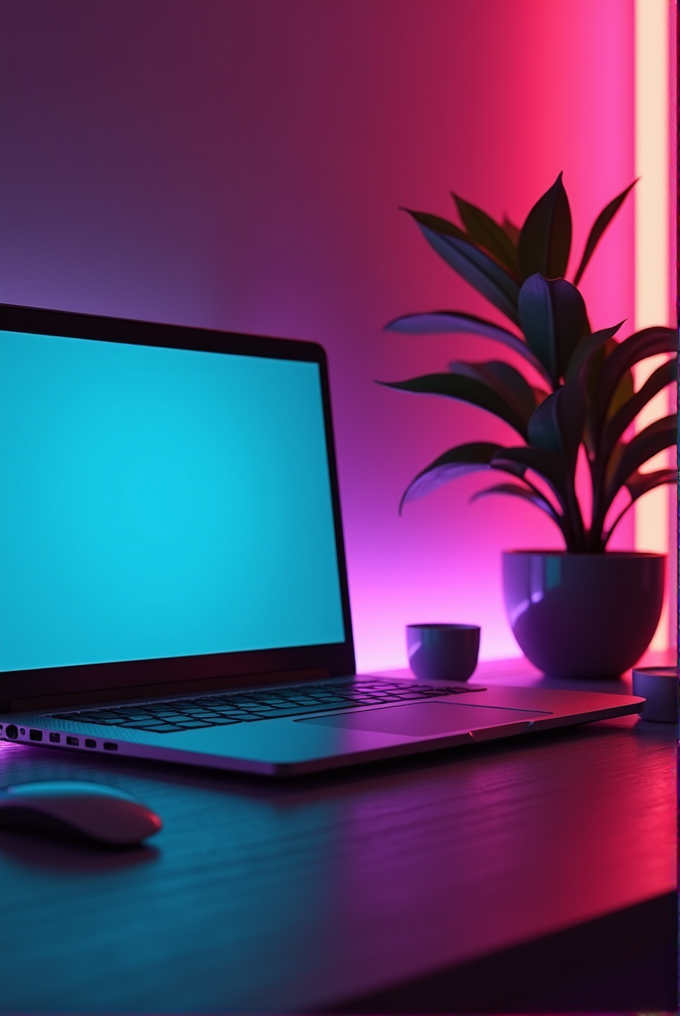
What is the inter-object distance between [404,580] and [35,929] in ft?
3.43

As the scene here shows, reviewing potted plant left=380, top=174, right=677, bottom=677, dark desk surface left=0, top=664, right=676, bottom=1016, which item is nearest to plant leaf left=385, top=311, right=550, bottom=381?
potted plant left=380, top=174, right=677, bottom=677

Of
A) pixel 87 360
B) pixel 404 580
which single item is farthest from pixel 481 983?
pixel 404 580

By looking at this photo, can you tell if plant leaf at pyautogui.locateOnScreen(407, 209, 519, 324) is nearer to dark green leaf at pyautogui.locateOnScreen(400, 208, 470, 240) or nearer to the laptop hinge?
dark green leaf at pyautogui.locateOnScreen(400, 208, 470, 240)

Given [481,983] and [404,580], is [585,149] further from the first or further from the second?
[481,983]

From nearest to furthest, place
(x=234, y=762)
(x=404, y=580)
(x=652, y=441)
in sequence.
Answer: (x=234, y=762)
(x=652, y=441)
(x=404, y=580)

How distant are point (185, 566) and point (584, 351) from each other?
0.48m

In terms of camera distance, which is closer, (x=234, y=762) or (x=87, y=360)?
(x=234, y=762)

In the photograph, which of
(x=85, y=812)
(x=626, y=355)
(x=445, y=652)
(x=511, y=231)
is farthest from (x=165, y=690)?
(x=511, y=231)

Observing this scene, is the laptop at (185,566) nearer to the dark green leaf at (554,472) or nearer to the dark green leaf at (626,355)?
the dark green leaf at (554,472)

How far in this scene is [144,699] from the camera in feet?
3.04

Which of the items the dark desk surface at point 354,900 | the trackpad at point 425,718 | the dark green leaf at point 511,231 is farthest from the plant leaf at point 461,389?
the dark desk surface at point 354,900

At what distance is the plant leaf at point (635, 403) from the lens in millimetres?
1258

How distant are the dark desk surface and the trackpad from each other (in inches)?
2.5

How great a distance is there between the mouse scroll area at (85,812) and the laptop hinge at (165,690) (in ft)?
1.04
